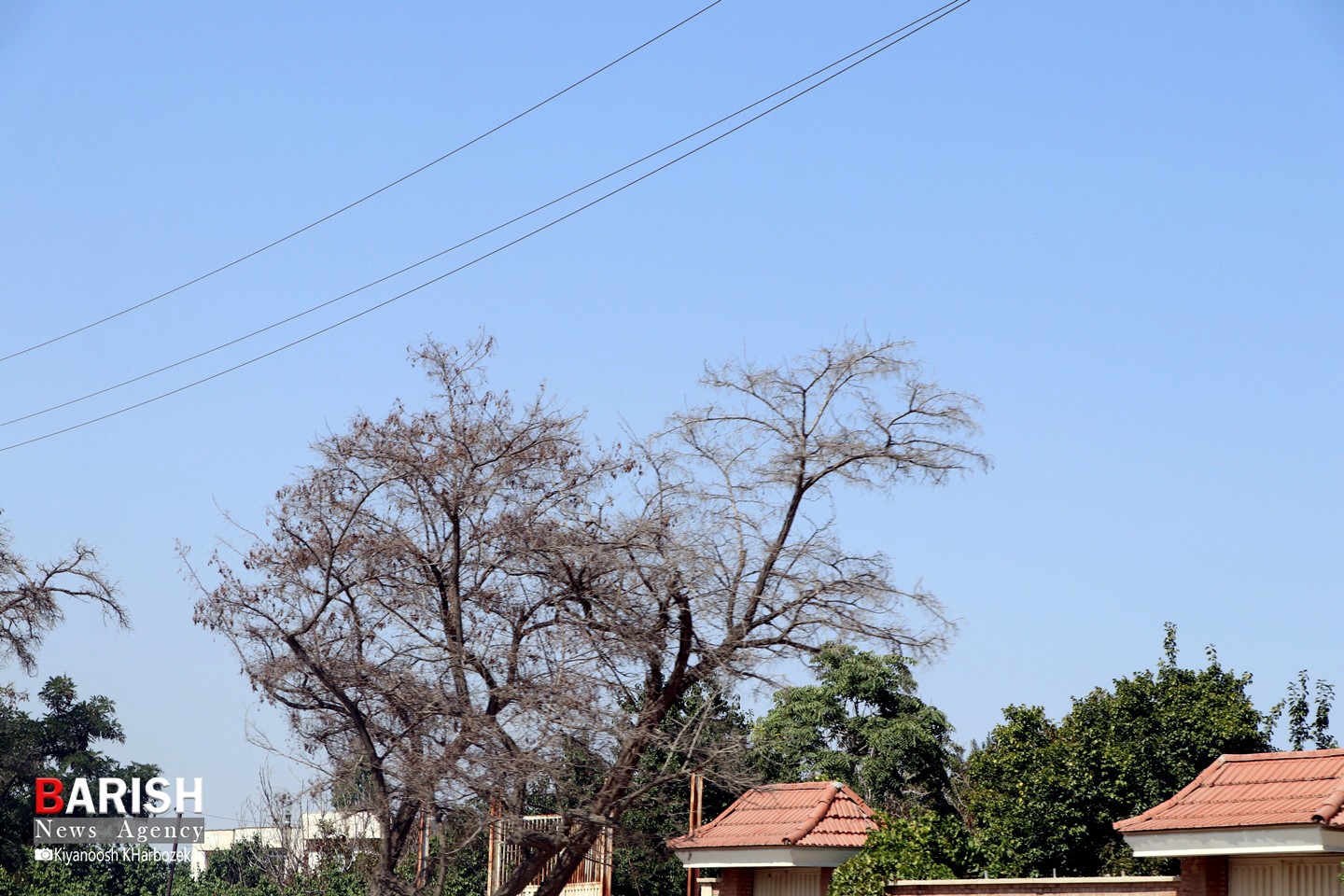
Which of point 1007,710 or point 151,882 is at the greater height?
point 1007,710

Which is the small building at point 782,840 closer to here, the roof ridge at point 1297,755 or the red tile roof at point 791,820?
the red tile roof at point 791,820

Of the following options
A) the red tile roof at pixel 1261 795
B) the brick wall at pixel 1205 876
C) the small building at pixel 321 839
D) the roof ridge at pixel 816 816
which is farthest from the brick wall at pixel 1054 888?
the small building at pixel 321 839

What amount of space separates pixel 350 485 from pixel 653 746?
5.75 metres

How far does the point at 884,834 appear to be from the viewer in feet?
63.5

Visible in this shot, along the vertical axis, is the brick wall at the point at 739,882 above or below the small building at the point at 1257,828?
below

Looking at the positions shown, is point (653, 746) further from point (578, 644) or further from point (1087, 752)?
point (1087, 752)

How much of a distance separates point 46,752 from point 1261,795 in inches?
1661

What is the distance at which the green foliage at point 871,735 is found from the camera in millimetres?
34844

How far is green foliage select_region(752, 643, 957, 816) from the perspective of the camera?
34.8m

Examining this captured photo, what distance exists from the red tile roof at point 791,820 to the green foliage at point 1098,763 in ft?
15.2

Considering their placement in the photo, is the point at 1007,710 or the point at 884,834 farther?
the point at 1007,710

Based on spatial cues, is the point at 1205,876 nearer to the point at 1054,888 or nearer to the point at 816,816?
the point at 1054,888

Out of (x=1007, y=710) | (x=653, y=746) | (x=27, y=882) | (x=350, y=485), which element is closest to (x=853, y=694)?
(x=1007, y=710)

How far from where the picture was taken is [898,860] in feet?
62.0
